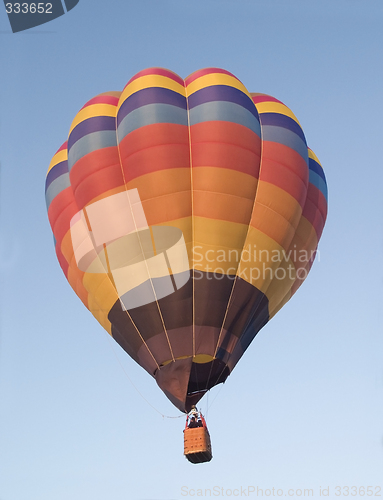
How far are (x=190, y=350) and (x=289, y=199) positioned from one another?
2917 mm

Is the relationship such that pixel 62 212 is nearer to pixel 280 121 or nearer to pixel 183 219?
pixel 183 219

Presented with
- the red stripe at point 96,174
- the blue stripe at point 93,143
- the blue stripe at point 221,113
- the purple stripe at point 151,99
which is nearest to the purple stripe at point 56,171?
the blue stripe at point 93,143

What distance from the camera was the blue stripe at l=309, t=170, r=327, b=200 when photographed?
12701 mm

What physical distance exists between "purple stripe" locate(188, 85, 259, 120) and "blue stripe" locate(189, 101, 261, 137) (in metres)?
0.09

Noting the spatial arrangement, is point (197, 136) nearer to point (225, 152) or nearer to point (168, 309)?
point (225, 152)

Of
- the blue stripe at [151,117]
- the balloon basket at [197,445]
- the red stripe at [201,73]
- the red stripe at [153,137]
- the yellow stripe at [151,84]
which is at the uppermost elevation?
the red stripe at [201,73]

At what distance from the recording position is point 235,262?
1102 cm

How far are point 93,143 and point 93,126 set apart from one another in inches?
14.6

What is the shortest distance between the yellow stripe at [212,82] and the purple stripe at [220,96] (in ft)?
0.32

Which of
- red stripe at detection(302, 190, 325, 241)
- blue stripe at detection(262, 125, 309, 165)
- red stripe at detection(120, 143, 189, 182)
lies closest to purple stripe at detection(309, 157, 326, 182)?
red stripe at detection(302, 190, 325, 241)

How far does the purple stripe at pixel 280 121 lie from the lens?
11961mm

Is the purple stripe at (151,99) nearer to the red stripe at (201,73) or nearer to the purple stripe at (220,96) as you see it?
the purple stripe at (220,96)

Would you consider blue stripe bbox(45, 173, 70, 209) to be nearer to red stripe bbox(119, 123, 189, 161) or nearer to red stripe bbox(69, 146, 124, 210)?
red stripe bbox(69, 146, 124, 210)

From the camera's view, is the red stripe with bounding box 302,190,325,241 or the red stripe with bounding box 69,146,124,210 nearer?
the red stripe with bounding box 69,146,124,210
